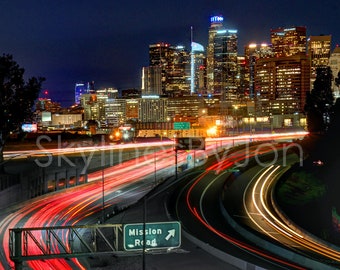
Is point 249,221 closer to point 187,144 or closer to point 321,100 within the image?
point 187,144

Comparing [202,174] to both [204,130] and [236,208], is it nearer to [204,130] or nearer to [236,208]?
[236,208]

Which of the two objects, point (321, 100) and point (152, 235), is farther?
point (321, 100)

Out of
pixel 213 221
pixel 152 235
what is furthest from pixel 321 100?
pixel 152 235

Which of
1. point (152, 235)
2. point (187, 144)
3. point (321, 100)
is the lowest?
point (152, 235)

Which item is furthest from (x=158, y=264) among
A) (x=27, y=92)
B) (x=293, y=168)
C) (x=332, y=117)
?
(x=332, y=117)

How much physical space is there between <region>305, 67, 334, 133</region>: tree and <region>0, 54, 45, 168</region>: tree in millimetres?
54840

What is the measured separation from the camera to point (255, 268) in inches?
942

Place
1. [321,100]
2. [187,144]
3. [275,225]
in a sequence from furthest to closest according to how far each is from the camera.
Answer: [321,100] → [187,144] → [275,225]

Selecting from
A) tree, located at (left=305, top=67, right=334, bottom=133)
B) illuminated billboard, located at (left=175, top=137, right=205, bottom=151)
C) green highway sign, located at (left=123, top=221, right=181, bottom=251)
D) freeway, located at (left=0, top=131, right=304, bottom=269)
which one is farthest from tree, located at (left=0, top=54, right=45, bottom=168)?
tree, located at (left=305, top=67, right=334, bottom=133)

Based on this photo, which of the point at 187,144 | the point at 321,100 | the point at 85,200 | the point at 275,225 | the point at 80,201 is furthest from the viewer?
the point at 321,100

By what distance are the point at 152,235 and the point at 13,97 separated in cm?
4396

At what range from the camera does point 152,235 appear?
17.0 metres

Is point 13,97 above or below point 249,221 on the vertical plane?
above

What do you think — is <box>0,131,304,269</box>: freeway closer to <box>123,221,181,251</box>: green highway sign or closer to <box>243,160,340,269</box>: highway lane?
<box>123,221,181,251</box>: green highway sign
